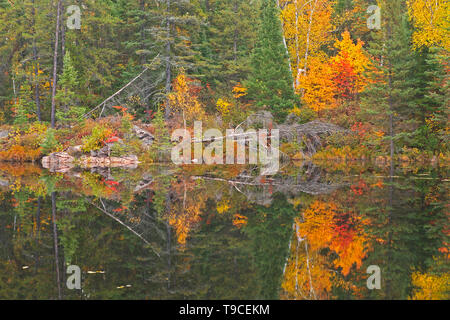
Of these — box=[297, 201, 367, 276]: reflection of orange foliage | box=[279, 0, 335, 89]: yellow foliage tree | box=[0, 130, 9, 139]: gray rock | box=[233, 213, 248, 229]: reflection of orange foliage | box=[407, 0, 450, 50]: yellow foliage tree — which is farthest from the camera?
box=[279, 0, 335, 89]: yellow foliage tree

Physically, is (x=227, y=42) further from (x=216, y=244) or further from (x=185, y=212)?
(x=216, y=244)

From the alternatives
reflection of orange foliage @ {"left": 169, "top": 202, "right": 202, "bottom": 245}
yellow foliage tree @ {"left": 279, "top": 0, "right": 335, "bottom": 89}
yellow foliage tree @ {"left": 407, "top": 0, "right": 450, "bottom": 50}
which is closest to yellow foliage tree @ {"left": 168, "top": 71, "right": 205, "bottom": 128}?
yellow foliage tree @ {"left": 279, "top": 0, "right": 335, "bottom": 89}

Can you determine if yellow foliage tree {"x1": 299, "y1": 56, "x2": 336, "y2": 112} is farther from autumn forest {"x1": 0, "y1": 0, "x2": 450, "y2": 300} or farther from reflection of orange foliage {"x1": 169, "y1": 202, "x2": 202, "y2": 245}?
reflection of orange foliage {"x1": 169, "y1": 202, "x2": 202, "y2": 245}

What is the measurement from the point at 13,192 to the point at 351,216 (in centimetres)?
959

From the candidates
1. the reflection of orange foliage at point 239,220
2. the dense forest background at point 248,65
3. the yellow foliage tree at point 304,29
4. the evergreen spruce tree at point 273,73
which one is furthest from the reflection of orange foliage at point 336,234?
the yellow foliage tree at point 304,29

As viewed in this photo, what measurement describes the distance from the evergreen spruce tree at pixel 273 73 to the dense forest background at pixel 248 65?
0.27ft

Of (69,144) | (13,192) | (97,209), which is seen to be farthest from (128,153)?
(97,209)

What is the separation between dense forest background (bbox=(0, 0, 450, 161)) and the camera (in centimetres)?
2475

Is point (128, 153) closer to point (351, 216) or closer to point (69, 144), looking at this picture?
point (69, 144)

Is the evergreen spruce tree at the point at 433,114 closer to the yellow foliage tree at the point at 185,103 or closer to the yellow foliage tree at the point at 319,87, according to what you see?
the yellow foliage tree at the point at 319,87

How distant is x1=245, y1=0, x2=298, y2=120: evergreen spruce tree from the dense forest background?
0.27ft

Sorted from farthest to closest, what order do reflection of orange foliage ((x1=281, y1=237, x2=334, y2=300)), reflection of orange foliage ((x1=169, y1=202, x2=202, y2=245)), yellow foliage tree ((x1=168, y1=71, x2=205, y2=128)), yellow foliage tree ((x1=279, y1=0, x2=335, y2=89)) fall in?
1. yellow foliage tree ((x1=279, y1=0, x2=335, y2=89))
2. yellow foliage tree ((x1=168, y1=71, x2=205, y2=128))
3. reflection of orange foliage ((x1=169, y1=202, x2=202, y2=245))
4. reflection of orange foliage ((x1=281, y1=237, x2=334, y2=300))

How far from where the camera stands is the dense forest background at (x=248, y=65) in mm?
24750

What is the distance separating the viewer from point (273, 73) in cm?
2845
